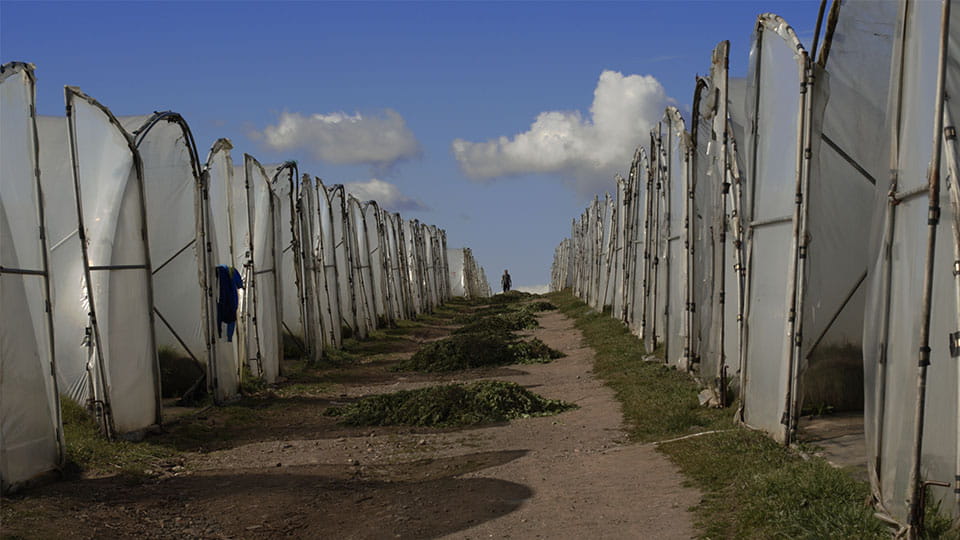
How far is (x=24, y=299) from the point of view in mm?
9141

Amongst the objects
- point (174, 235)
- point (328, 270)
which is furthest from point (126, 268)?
point (328, 270)

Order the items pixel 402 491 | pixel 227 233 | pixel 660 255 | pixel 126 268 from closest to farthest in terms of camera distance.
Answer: pixel 402 491 < pixel 126 268 < pixel 227 233 < pixel 660 255

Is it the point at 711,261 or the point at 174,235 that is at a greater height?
the point at 174,235

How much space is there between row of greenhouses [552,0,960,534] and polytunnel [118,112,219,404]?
7661 millimetres

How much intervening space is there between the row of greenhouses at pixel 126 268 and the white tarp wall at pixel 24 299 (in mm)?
14

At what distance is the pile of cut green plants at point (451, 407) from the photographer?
1270cm

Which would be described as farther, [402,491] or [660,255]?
[660,255]

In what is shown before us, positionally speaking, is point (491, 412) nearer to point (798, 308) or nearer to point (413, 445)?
point (413, 445)

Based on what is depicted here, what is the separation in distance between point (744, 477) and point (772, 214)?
336 centimetres

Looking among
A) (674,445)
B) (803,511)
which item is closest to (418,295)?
(674,445)

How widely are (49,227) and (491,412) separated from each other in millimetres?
6121

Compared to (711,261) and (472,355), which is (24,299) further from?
(472,355)

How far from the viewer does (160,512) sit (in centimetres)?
854

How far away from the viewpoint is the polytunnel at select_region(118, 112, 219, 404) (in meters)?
14.6
